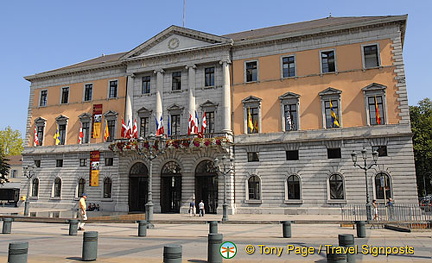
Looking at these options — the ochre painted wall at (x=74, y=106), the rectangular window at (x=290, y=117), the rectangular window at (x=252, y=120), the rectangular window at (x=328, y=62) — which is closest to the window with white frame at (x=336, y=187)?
the rectangular window at (x=290, y=117)

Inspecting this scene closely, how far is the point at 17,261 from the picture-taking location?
341 inches

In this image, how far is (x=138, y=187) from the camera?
128 ft

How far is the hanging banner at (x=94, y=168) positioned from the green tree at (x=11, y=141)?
125ft

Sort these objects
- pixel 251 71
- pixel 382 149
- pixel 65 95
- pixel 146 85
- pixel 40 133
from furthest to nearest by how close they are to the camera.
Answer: pixel 40 133
pixel 65 95
pixel 146 85
pixel 251 71
pixel 382 149

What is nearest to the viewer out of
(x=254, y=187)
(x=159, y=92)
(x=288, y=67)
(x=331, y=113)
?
(x=331, y=113)

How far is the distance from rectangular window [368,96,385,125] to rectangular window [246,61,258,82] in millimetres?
10824

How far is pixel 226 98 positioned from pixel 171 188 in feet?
35.2

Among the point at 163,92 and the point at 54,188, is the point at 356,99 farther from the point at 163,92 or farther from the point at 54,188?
the point at 54,188

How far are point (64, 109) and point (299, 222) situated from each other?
32.2m

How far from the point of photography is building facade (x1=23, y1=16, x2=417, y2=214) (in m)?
31.2

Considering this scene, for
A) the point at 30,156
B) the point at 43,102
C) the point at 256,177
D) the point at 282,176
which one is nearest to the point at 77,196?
the point at 30,156

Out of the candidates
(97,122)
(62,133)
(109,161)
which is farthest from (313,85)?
(62,133)

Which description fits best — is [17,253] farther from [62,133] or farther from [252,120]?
[62,133]

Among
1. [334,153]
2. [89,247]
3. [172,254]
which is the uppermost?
[334,153]
